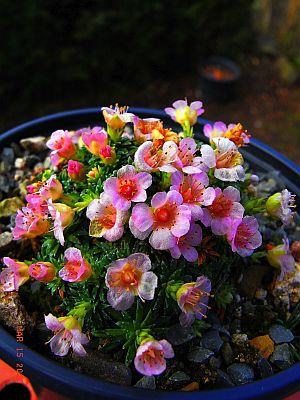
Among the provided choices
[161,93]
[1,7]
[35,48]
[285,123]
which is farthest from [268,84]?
[1,7]

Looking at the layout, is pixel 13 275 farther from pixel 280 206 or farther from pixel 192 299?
pixel 280 206

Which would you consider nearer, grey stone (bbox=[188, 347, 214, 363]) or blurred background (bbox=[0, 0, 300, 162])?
grey stone (bbox=[188, 347, 214, 363])

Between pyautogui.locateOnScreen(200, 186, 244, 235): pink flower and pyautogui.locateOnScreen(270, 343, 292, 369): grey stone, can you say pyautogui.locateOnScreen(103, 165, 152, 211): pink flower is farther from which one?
pyautogui.locateOnScreen(270, 343, 292, 369): grey stone

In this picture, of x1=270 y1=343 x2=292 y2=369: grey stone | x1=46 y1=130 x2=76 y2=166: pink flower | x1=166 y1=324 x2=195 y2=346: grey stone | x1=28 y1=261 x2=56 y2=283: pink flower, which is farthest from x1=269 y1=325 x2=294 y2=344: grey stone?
x1=46 y1=130 x2=76 y2=166: pink flower

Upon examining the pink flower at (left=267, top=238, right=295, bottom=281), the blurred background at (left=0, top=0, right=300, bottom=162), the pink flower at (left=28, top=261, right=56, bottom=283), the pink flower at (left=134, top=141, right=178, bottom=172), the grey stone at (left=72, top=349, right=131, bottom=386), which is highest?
the pink flower at (left=134, top=141, right=178, bottom=172)

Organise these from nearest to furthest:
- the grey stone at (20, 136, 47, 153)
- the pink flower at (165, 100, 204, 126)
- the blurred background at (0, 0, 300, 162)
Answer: the pink flower at (165, 100, 204, 126) → the grey stone at (20, 136, 47, 153) → the blurred background at (0, 0, 300, 162)

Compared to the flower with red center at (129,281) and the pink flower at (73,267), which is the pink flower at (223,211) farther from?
the pink flower at (73,267)

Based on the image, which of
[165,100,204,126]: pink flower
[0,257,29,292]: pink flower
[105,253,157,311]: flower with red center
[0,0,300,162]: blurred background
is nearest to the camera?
[105,253,157,311]: flower with red center
